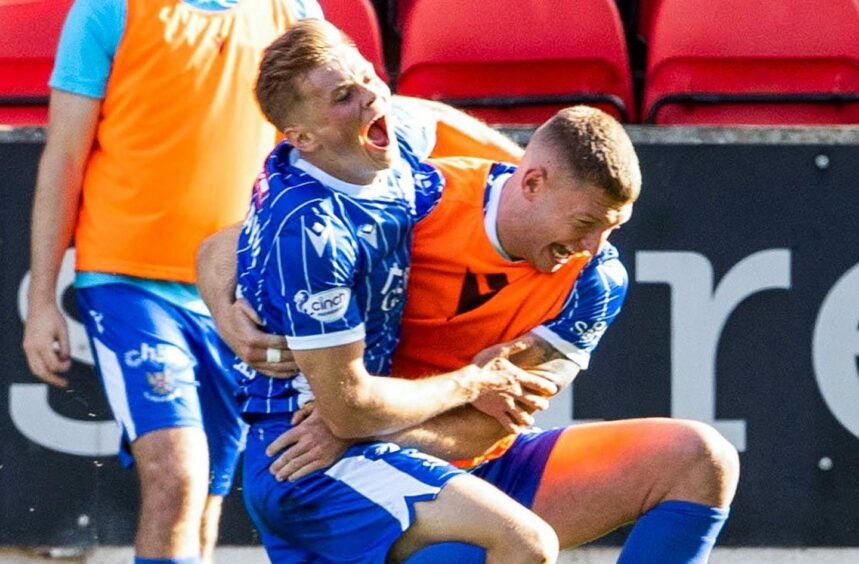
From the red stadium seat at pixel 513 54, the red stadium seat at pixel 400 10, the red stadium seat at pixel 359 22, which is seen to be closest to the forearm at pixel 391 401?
the red stadium seat at pixel 513 54

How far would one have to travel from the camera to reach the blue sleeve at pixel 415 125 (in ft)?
9.66

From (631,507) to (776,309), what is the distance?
1440 millimetres

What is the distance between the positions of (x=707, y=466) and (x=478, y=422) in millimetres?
398

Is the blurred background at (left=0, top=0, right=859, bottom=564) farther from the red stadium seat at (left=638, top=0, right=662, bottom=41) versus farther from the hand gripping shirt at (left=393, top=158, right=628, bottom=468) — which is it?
the hand gripping shirt at (left=393, top=158, right=628, bottom=468)

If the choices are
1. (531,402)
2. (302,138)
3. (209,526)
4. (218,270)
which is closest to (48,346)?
(209,526)

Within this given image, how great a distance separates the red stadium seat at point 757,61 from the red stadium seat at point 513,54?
5.5 inches

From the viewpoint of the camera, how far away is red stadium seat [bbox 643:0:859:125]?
14.3 feet

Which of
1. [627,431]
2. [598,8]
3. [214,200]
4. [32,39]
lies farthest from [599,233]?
[32,39]

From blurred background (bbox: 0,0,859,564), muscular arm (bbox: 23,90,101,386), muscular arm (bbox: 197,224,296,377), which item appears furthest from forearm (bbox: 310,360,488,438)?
blurred background (bbox: 0,0,859,564)

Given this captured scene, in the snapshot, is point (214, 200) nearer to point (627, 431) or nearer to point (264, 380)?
point (264, 380)

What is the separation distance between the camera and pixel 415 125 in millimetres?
3020

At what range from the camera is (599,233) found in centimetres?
262

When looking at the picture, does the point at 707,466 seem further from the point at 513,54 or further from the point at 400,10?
the point at 400,10

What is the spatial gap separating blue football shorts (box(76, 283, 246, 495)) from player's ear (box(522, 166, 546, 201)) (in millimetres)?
962
